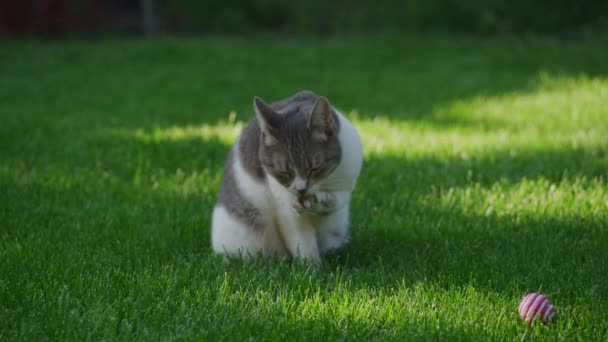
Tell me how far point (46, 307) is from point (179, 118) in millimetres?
4272

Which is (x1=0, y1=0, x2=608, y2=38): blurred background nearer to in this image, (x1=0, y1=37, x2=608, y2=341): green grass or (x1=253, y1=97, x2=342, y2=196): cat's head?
(x1=0, y1=37, x2=608, y2=341): green grass

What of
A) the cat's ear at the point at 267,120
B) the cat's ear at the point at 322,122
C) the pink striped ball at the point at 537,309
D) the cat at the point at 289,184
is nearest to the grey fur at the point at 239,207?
the cat at the point at 289,184

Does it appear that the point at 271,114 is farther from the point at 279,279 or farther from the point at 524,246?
the point at 524,246

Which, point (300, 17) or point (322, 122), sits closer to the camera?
point (322, 122)

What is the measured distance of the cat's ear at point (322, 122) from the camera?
3.19 metres

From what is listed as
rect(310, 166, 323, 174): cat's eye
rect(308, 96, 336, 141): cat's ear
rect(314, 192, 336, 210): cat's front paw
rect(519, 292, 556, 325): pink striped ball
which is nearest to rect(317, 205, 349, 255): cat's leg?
rect(314, 192, 336, 210): cat's front paw

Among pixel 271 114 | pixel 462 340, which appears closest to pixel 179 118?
pixel 271 114

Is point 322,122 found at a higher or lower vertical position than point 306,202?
higher

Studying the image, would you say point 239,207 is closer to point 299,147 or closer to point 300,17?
point 299,147

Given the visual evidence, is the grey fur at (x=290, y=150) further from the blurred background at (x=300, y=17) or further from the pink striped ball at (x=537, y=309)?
the blurred background at (x=300, y=17)

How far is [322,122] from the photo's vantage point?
3.23 m

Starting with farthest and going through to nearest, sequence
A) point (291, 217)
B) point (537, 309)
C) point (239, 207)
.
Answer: point (239, 207)
point (291, 217)
point (537, 309)

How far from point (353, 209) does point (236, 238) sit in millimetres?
1086

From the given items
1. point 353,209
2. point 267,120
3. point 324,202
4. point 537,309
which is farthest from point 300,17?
point 537,309
